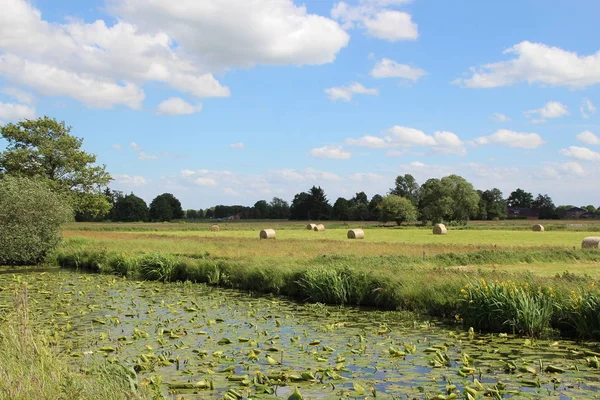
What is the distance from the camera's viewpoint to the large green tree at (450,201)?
315ft

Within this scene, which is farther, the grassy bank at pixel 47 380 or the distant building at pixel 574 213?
the distant building at pixel 574 213

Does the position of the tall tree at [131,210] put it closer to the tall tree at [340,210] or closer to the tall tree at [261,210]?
the tall tree at [261,210]

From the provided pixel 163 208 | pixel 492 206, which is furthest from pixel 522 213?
pixel 163 208

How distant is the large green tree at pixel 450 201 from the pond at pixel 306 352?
266ft

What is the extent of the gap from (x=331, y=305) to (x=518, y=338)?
7582mm

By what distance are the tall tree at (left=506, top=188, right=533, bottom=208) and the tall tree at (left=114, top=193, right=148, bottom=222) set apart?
117 m

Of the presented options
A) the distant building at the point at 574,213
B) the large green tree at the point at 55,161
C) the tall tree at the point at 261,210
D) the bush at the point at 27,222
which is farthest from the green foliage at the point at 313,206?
the bush at the point at 27,222

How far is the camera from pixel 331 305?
19672 mm

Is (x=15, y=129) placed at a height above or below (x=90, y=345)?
above

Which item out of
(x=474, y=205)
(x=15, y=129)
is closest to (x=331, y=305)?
(x=15, y=129)

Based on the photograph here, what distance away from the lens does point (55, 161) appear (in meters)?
53.7

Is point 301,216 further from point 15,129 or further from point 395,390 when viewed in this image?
point 395,390

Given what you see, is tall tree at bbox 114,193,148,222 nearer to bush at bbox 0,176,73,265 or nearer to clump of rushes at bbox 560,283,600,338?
bush at bbox 0,176,73,265

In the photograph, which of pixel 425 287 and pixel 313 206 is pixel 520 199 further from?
pixel 425 287
